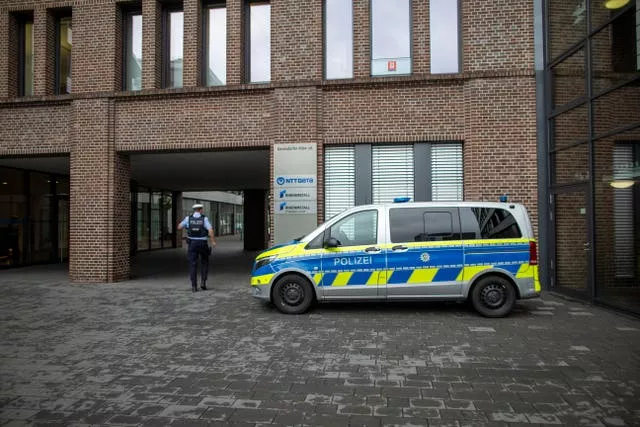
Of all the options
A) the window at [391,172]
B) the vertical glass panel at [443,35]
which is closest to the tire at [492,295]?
the window at [391,172]

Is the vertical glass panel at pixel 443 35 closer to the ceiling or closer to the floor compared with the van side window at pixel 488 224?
closer to the ceiling

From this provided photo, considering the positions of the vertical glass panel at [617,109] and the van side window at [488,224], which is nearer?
the vertical glass panel at [617,109]

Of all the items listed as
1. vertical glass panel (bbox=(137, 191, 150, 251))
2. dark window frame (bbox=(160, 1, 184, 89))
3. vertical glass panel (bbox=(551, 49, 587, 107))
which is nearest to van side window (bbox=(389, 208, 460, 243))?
vertical glass panel (bbox=(551, 49, 587, 107))

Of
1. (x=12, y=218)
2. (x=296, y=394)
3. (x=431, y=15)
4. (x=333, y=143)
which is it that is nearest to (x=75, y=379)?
(x=296, y=394)

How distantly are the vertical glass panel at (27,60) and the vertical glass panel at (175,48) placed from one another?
4.23m

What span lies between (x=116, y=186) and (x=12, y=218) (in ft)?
20.6

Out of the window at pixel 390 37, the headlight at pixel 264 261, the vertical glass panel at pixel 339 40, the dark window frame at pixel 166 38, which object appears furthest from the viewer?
the dark window frame at pixel 166 38

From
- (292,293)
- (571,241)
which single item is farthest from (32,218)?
(571,241)

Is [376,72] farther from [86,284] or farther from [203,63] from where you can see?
[86,284]

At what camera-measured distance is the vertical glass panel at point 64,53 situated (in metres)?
11.6

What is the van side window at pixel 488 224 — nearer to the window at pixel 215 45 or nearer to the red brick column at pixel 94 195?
the window at pixel 215 45

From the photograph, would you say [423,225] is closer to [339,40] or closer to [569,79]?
[569,79]

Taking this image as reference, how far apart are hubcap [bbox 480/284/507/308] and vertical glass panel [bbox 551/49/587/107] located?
422cm

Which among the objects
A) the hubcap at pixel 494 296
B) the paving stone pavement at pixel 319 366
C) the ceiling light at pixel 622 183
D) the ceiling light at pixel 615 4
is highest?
the ceiling light at pixel 615 4
